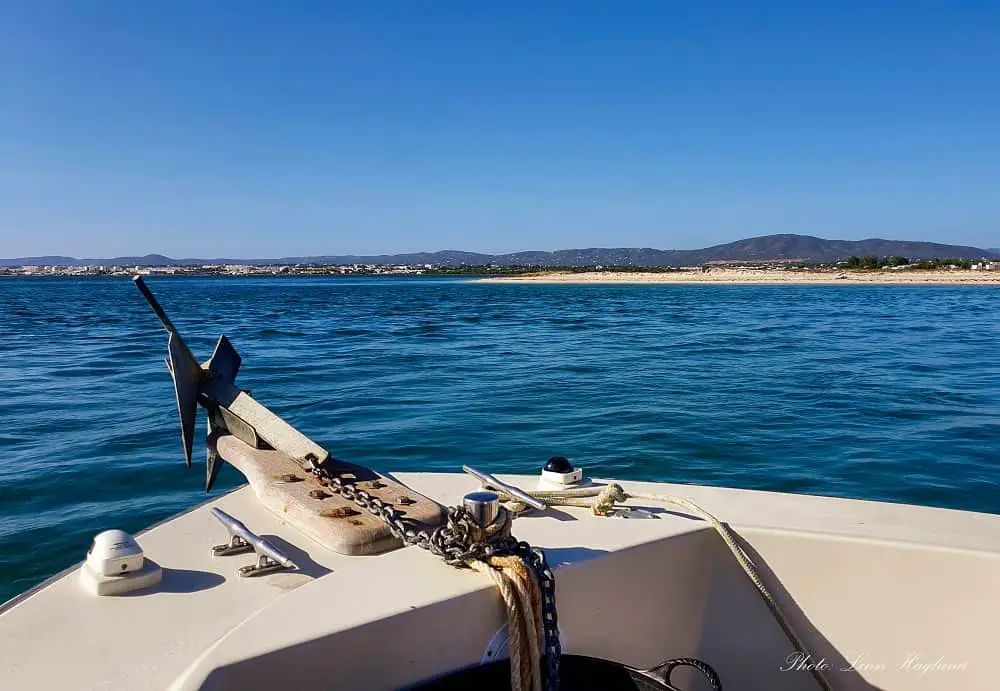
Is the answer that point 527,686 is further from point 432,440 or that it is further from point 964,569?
point 432,440

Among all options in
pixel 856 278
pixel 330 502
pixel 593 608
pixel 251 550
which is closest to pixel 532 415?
pixel 330 502

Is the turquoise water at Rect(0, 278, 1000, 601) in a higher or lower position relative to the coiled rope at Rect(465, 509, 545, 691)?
lower

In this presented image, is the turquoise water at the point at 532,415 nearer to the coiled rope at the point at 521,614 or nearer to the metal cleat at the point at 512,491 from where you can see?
the metal cleat at the point at 512,491

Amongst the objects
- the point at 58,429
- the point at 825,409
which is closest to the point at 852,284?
the point at 825,409

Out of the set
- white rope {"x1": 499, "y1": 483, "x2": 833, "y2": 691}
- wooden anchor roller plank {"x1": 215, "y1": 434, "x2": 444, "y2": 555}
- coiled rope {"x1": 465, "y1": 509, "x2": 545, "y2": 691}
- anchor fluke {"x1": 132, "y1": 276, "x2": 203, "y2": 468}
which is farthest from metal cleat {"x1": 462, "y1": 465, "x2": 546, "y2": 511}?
anchor fluke {"x1": 132, "y1": 276, "x2": 203, "y2": 468}

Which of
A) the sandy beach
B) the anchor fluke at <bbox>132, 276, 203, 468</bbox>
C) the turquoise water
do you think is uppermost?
the anchor fluke at <bbox>132, 276, 203, 468</bbox>

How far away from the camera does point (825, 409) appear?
10688 millimetres

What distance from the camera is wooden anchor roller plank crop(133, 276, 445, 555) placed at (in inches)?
103

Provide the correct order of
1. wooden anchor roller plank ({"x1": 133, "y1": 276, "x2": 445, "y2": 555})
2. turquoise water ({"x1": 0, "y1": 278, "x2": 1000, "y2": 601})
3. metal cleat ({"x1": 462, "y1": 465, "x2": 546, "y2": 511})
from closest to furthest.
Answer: wooden anchor roller plank ({"x1": 133, "y1": 276, "x2": 445, "y2": 555}) < metal cleat ({"x1": 462, "y1": 465, "x2": 546, "y2": 511}) < turquoise water ({"x1": 0, "y1": 278, "x2": 1000, "y2": 601})

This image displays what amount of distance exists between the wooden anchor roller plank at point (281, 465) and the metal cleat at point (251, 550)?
0.18 meters

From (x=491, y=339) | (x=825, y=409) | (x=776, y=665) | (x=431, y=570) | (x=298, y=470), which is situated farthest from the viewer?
(x=491, y=339)

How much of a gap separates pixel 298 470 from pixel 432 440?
18.5ft

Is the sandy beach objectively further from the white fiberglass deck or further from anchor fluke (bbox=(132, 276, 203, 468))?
anchor fluke (bbox=(132, 276, 203, 468))

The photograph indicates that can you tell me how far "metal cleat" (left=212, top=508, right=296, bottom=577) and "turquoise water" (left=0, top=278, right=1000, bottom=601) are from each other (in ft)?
9.52
